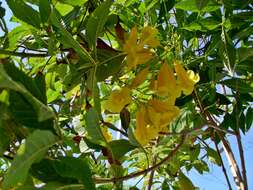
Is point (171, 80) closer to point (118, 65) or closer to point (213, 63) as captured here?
point (118, 65)

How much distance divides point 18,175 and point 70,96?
58 cm

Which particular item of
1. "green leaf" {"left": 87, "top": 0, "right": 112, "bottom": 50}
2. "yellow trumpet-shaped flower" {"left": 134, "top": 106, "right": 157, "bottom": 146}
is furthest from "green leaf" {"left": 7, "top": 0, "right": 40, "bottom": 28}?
"yellow trumpet-shaped flower" {"left": 134, "top": 106, "right": 157, "bottom": 146}

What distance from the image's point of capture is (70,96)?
96cm

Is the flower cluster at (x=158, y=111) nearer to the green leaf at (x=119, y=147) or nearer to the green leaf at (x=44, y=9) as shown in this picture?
the green leaf at (x=119, y=147)

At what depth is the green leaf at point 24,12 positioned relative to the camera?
644 mm

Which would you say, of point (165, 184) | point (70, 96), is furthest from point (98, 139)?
point (165, 184)

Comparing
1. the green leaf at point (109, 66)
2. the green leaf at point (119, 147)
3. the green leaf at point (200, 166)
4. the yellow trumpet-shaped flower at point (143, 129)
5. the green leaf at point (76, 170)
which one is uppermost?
the green leaf at point (109, 66)

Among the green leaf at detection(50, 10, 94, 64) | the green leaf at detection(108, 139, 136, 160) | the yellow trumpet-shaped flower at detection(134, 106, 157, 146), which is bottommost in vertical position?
the green leaf at detection(108, 139, 136, 160)

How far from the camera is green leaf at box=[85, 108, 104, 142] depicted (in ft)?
1.57

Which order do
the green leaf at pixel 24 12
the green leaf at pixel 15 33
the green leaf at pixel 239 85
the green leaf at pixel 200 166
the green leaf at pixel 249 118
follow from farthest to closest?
the green leaf at pixel 200 166
the green leaf at pixel 249 118
the green leaf at pixel 239 85
the green leaf at pixel 15 33
the green leaf at pixel 24 12

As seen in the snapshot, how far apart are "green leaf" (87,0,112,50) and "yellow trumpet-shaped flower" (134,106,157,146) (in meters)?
0.10

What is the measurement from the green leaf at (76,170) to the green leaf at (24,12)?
0.27 m

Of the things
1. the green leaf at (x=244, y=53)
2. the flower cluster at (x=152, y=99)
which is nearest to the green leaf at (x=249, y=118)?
the green leaf at (x=244, y=53)

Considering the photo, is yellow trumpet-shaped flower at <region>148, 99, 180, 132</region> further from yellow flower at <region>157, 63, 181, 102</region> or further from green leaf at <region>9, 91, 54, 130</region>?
green leaf at <region>9, 91, 54, 130</region>
